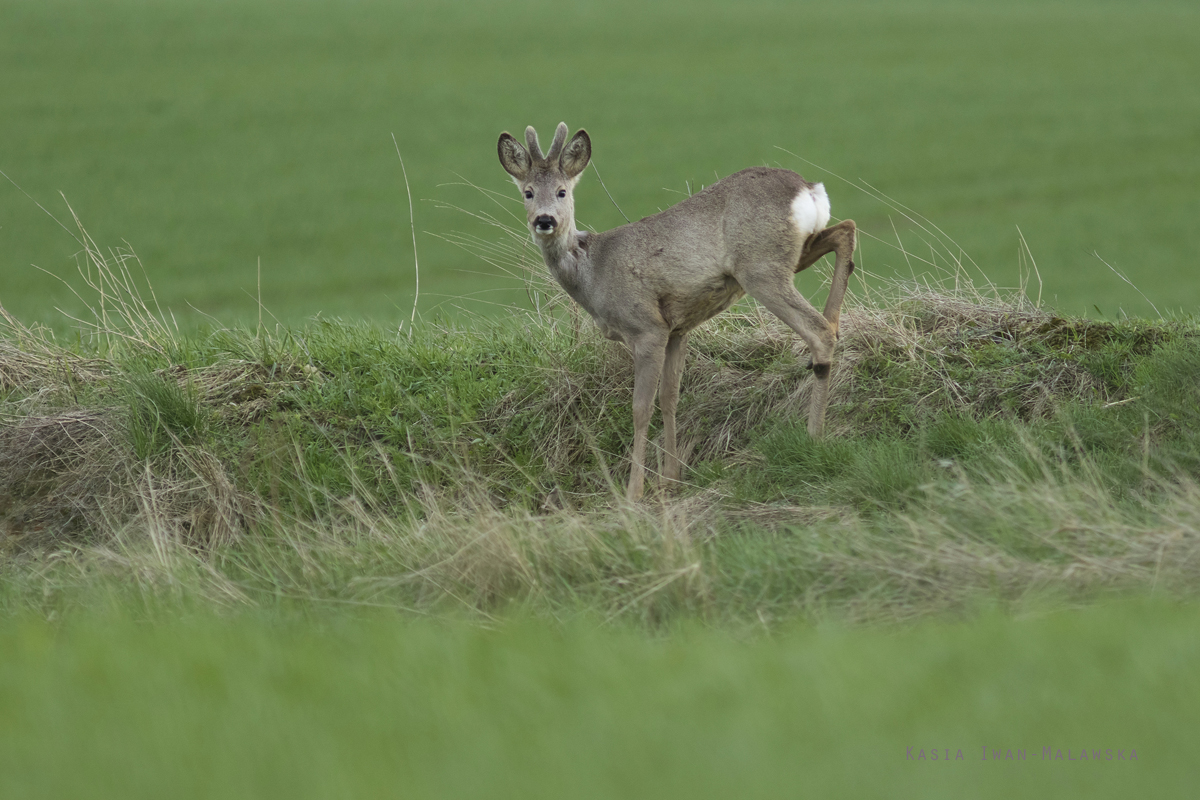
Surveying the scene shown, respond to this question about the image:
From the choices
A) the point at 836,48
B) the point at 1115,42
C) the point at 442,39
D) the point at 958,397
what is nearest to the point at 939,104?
the point at 836,48

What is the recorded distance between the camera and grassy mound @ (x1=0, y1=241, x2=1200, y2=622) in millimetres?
4430

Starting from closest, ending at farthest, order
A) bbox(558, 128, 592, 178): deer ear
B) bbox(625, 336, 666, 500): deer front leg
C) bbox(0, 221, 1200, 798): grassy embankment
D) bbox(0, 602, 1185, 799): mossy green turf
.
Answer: bbox(0, 602, 1185, 799): mossy green turf
bbox(0, 221, 1200, 798): grassy embankment
bbox(625, 336, 666, 500): deer front leg
bbox(558, 128, 592, 178): deer ear

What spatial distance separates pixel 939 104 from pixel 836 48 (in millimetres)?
10473

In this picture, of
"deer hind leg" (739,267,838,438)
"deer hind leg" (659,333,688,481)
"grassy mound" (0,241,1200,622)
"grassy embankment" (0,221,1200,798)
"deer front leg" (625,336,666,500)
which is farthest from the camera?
"deer hind leg" (659,333,688,481)

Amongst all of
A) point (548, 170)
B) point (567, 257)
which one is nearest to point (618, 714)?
point (567, 257)

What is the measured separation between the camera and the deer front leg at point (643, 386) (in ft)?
20.5

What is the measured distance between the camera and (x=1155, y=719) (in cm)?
272

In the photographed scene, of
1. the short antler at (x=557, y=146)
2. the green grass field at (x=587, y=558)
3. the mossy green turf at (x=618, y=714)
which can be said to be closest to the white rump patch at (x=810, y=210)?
the green grass field at (x=587, y=558)

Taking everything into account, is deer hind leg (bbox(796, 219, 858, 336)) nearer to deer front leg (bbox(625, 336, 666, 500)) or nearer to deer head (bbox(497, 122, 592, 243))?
deer front leg (bbox(625, 336, 666, 500))

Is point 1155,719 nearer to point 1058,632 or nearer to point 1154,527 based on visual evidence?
point 1058,632

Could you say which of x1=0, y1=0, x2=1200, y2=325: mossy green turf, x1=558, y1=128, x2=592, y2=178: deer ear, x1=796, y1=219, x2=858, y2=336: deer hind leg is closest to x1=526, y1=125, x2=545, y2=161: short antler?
x1=558, y1=128, x2=592, y2=178: deer ear

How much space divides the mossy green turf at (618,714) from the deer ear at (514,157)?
3.35 m

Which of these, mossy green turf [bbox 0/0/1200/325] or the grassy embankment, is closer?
the grassy embankment

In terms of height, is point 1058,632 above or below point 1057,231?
above
